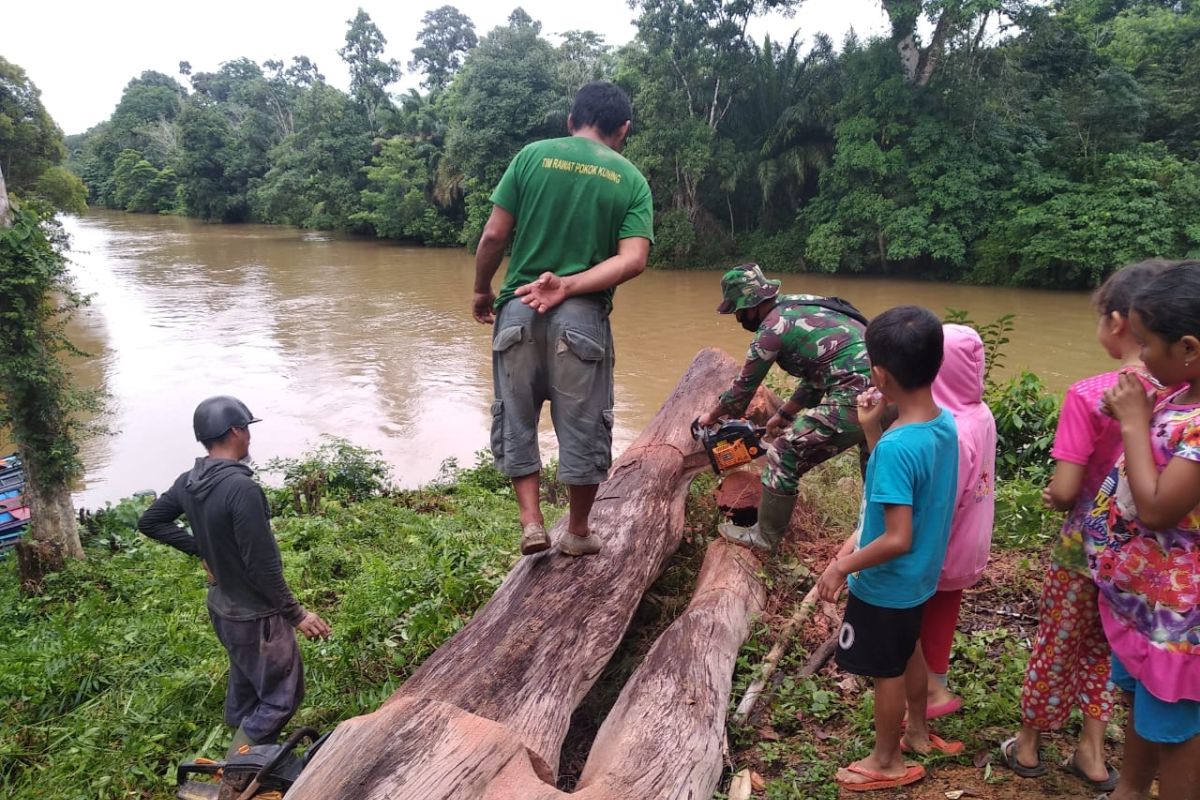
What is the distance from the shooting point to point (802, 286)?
2162cm

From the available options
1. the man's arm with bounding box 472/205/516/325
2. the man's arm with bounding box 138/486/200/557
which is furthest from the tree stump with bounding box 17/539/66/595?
the man's arm with bounding box 472/205/516/325

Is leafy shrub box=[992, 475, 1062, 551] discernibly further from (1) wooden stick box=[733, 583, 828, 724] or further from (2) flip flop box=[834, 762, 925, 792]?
(2) flip flop box=[834, 762, 925, 792]

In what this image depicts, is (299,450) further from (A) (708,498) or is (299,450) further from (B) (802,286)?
(B) (802,286)

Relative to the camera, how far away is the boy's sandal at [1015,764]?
90.3 inches

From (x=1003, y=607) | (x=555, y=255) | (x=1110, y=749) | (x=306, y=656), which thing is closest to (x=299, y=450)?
(x=306, y=656)

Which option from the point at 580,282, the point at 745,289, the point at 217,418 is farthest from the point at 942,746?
the point at 217,418

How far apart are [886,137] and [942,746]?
70.6 feet

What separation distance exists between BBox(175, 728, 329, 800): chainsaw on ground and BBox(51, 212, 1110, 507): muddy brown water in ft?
23.0

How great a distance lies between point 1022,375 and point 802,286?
16.1 m

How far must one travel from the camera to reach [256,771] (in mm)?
2260

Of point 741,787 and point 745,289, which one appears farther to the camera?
point 745,289

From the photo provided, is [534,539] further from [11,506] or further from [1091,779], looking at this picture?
[11,506]

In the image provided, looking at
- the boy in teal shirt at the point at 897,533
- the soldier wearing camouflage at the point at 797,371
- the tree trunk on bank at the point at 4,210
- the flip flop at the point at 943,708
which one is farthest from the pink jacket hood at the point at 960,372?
the tree trunk on bank at the point at 4,210

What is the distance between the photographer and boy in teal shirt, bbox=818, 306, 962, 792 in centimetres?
204
